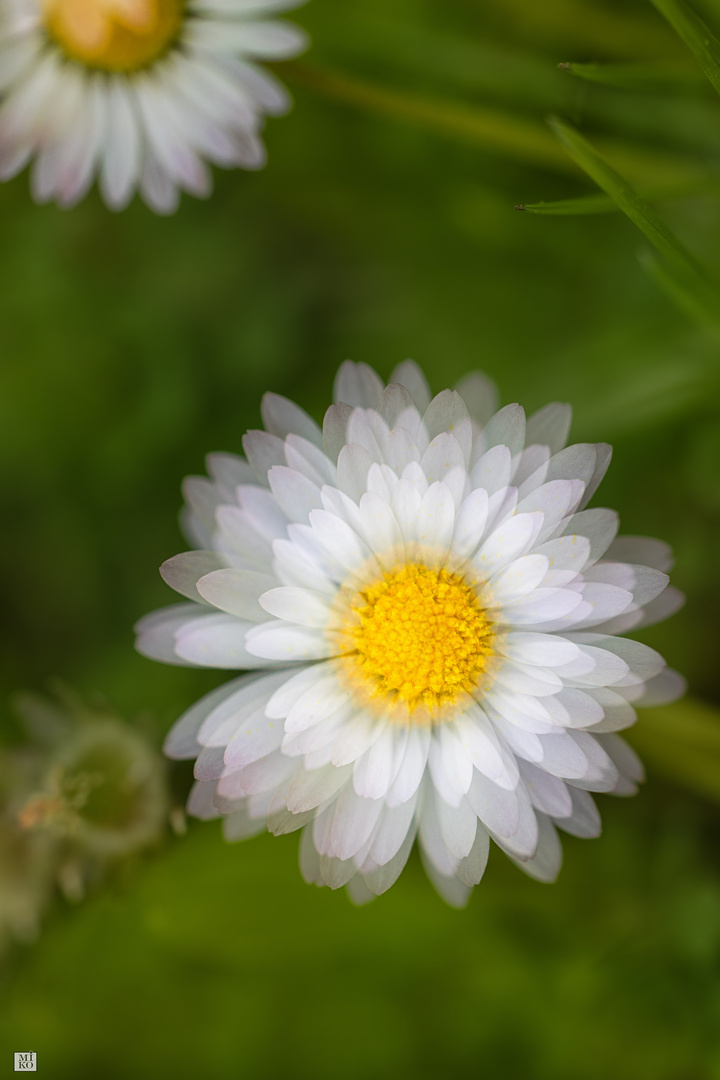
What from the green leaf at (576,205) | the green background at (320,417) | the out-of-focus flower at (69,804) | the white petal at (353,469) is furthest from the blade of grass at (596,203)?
the out-of-focus flower at (69,804)

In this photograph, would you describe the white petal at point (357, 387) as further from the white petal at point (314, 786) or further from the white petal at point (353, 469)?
the white petal at point (314, 786)

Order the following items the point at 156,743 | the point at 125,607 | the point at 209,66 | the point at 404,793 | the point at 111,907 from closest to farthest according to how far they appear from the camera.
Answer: the point at 404,793 → the point at 209,66 → the point at 156,743 → the point at 111,907 → the point at 125,607

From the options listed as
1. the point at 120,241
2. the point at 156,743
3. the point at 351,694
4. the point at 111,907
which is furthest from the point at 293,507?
the point at 120,241

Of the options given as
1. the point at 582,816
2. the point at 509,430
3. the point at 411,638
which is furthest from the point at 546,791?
the point at 509,430

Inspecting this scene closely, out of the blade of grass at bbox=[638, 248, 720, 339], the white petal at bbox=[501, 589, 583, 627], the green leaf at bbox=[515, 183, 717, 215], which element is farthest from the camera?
the blade of grass at bbox=[638, 248, 720, 339]

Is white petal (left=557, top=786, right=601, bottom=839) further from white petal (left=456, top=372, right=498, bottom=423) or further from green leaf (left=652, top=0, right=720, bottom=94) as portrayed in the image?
green leaf (left=652, top=0, right=720, bottom=94)

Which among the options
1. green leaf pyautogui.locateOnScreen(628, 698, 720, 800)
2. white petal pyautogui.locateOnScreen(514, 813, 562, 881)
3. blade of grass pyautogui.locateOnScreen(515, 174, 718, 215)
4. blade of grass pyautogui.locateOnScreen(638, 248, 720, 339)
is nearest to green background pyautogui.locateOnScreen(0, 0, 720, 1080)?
green leaf pyautogui.locateOnScreen(628, 698, 720, 800)

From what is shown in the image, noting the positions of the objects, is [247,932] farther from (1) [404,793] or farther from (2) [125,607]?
(2) [125,607]
